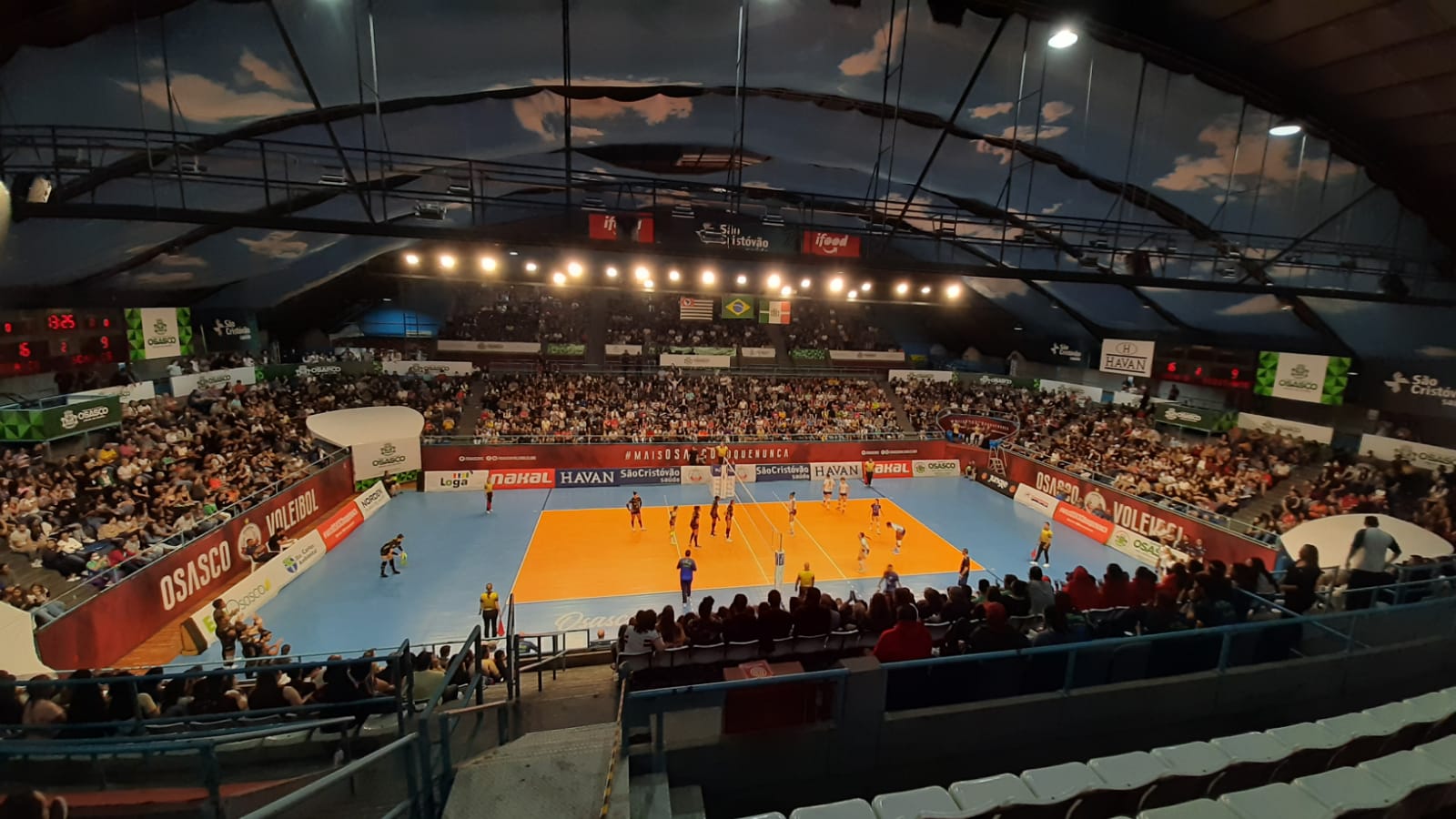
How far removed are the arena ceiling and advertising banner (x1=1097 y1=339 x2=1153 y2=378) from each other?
5.37 m

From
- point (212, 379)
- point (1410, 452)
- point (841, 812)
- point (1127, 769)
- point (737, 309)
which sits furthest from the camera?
point (737, 309)

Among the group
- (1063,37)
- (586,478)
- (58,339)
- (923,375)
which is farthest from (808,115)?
(58,339)

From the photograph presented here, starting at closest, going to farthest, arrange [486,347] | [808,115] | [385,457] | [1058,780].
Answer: [1058,780], [808,115], [385,457], [486,347]

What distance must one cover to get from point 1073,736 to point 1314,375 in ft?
79.9

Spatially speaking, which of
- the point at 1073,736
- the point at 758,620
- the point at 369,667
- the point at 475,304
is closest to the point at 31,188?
the point at 369,667

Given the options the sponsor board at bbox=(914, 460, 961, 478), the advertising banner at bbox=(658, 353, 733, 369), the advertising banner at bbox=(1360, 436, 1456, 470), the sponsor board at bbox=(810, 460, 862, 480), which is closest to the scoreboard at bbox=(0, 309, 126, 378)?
the advertising banner at bbox=(658, 353, 733, 369)

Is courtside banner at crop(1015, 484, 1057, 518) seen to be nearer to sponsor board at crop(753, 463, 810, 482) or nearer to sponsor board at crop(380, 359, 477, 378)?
sponsor board at crop(753, 463, 810, 482)

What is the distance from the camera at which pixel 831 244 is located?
1471 centimetres

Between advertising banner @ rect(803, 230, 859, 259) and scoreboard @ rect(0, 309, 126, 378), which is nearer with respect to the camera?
advertising banner @ rect(803, 230, 859, 259)

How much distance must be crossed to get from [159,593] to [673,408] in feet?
66.5

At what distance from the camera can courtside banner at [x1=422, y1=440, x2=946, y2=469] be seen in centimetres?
2467

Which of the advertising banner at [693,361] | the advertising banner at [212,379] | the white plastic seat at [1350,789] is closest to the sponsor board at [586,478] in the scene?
the advertising banner at [693,361]

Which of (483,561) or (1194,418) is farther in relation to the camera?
(1194,418)

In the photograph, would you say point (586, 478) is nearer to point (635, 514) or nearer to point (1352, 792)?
point (635, 514)
